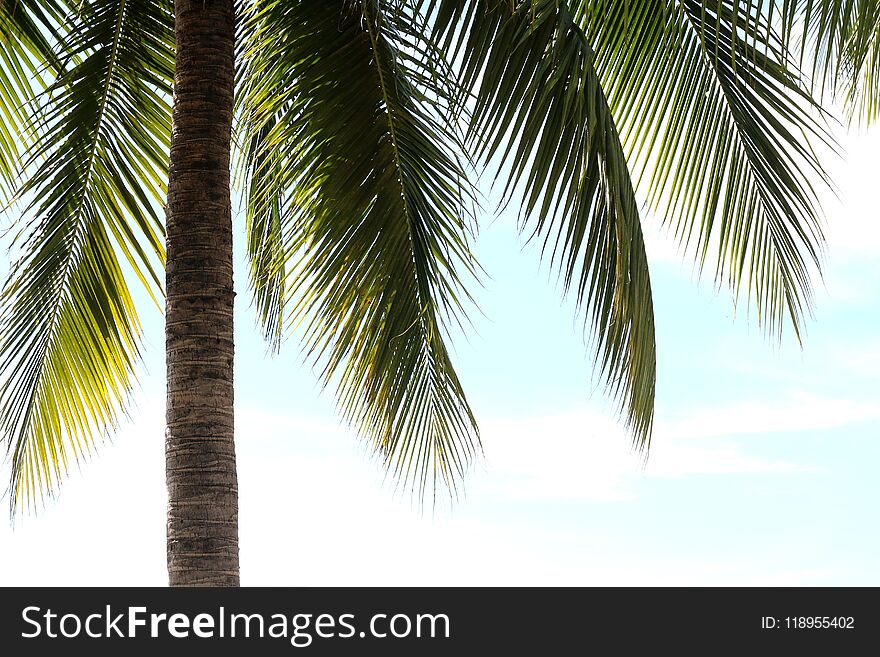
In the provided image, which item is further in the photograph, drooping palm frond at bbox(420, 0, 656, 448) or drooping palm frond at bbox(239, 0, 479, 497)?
drooping palm frond at bbox(239, 0, 479, 497)

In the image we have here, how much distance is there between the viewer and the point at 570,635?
2695 mm

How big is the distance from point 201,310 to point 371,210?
1151 millimetres

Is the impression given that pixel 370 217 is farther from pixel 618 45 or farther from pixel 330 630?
pixel 330 630

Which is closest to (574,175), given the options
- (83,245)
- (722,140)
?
(722,140)

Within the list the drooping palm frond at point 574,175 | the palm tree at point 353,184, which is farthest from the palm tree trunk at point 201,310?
the drooping palm frond at point 574,175

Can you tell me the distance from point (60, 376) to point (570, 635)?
2858mm

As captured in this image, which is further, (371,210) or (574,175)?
(371,210)

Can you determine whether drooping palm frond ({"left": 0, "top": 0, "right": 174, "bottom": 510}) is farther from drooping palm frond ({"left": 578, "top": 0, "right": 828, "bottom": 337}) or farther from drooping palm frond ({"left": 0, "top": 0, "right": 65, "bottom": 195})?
drooping palm frond ({"left": 578, "top": 0, "right": 828, "bottom": 337})

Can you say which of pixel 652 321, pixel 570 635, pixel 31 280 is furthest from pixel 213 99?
pixel 570 635

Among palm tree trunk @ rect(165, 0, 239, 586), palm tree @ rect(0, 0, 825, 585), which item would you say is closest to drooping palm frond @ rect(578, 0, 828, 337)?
palm tree @ rect(0, 0, 825, 585)

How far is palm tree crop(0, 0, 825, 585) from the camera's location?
3.36 meters

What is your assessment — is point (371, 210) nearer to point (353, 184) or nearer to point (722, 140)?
point (353, 184)

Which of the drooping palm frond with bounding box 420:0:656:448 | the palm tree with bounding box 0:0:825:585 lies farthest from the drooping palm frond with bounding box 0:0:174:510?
the drooping palm frond with bounding box 420:0:656:448

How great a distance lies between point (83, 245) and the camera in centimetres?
441
